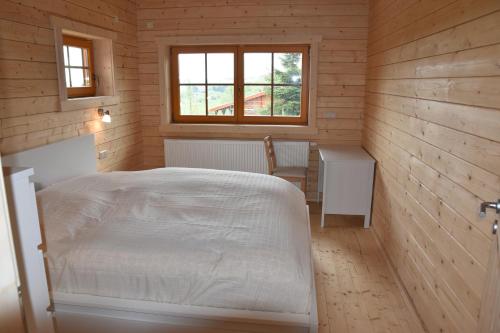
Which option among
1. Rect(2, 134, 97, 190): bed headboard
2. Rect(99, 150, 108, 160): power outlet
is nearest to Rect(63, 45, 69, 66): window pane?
Rect(2, 134, 97, 190): bed headboard

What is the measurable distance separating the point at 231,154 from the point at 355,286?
241cm

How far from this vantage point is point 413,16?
279 cm

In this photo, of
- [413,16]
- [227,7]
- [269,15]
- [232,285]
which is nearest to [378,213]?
Answer: [413,16]

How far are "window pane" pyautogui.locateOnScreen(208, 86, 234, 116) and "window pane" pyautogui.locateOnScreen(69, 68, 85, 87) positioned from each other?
1578 mm

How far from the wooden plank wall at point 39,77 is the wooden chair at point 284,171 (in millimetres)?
1740

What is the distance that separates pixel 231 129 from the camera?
4.90 m

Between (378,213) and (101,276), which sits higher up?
(101,276)

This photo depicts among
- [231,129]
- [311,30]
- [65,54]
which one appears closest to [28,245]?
[65,54]

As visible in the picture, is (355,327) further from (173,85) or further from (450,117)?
(173,85)

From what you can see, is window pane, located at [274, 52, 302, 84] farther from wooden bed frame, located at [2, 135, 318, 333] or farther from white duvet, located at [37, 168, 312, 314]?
wooden bed frame, located at [2, 135, 318, 333]

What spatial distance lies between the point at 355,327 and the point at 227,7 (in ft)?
12.3

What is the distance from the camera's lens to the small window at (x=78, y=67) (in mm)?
3703

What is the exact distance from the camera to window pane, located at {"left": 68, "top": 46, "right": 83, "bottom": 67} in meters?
3.76

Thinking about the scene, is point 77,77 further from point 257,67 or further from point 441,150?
point 441,150
